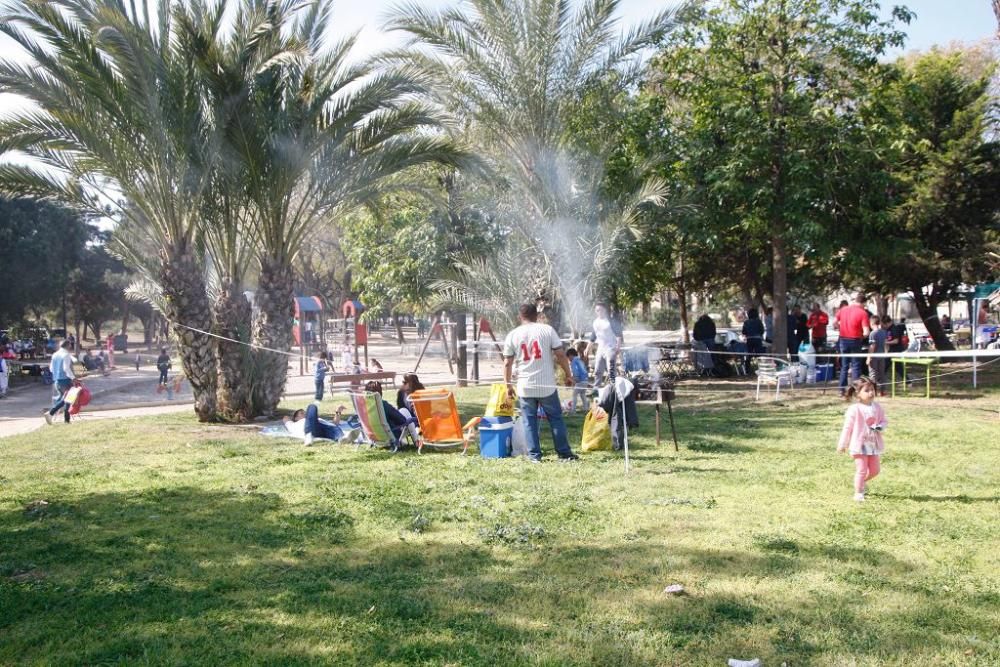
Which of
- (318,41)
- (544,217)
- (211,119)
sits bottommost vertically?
(544,217)

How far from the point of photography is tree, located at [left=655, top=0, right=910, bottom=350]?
16625 mm

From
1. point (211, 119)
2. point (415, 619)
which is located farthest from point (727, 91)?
point (415, 619)

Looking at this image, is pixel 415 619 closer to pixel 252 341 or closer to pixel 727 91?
pixel 252 341

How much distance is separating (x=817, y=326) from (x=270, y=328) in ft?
43.5

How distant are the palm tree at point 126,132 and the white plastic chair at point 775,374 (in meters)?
9.54

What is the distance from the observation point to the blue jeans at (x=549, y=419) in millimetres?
8781

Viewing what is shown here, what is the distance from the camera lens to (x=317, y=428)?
10.7 metres

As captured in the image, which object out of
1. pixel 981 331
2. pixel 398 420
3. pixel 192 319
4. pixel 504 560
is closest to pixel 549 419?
pixel 398 420

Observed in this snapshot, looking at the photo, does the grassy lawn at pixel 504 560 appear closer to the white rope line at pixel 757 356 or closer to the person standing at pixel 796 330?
the white rope line at pixel 757 356

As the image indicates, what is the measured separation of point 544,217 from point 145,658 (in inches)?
479

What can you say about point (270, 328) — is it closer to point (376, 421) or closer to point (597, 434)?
point (376, 421)

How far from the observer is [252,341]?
521 inches

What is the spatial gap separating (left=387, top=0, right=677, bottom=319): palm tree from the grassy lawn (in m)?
6.68

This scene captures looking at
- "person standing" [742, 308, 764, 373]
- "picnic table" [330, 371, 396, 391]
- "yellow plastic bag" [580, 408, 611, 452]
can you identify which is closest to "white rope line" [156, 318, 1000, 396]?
"picnic table" [330, 371, 396, 391]
